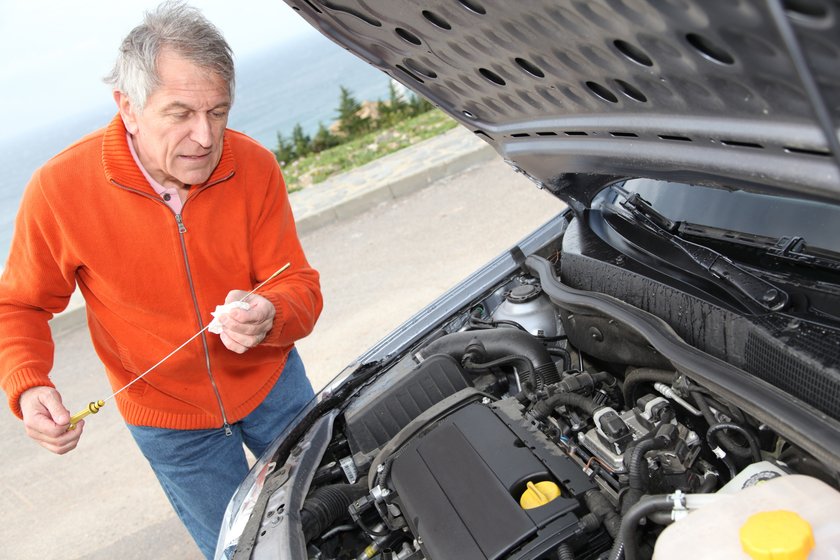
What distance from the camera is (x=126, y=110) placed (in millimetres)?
2186

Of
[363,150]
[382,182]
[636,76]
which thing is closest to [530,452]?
[636,76]

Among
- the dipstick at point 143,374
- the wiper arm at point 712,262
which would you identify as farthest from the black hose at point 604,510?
the dipstick at point 143,374

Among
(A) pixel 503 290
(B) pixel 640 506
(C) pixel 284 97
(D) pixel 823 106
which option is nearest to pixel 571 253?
(A) pixel 503 290

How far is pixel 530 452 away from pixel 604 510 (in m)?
0.24

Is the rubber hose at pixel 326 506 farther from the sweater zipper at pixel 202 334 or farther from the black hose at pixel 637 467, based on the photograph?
the black hose at pixel 637 467

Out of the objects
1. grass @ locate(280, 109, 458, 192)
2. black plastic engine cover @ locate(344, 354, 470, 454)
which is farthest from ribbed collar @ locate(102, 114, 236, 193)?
grass @ locate(280, 109, 458, 192)

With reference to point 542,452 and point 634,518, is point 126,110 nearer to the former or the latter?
point 542,452

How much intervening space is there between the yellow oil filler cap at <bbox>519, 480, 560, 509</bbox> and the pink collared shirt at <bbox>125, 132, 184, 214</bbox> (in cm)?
146

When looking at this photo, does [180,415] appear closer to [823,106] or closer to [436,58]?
[436,58]

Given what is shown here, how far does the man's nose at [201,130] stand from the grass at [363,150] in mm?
6193

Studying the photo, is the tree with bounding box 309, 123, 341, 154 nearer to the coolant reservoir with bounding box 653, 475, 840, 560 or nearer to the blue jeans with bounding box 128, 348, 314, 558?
the blue jeans with bounding box 128, 348, 314, 558

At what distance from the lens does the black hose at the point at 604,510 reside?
1514 mm

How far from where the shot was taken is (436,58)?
5.26 ft

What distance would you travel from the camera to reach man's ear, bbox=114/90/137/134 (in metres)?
2.15
